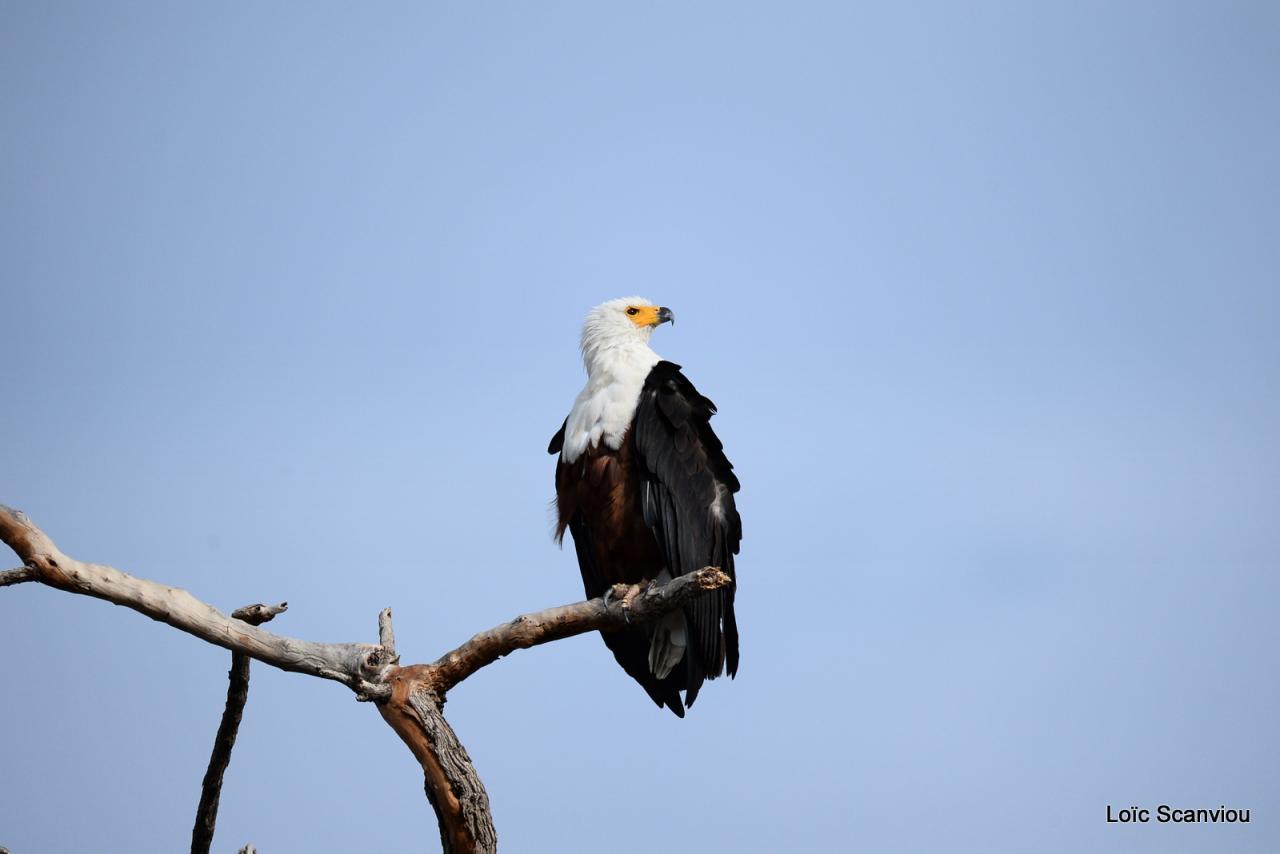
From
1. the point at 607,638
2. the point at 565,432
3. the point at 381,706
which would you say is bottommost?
the point at 381,706

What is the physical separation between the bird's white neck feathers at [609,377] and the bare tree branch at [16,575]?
101 inches

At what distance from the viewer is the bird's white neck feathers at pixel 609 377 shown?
6141mm

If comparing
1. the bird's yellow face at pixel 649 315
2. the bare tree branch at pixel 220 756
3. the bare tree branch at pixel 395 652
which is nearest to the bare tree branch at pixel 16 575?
the bare tree branch at pixel 395 652

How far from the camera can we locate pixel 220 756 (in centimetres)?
556

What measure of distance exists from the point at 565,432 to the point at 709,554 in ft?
3.45

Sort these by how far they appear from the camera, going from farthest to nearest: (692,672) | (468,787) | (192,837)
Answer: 1. (692,672)
2. (192,837)
3. (468,787)

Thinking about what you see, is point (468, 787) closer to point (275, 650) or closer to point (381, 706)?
point (381, 706)

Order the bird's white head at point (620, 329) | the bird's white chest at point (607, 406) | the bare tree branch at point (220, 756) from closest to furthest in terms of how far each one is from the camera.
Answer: the bare tree branch at point (220, 756) → the bird's white chest at point (607, 406) → the bird's white head at point (620, 329)

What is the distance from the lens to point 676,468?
6035mm

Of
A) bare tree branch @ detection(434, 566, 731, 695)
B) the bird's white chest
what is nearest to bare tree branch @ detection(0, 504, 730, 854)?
bare tree branch @ detection(434, 566, 731, 695)

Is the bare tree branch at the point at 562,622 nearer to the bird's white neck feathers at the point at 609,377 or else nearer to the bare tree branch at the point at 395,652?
the bare tree branch at the point at 395,652

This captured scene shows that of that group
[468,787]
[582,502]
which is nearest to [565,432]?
[582,502]

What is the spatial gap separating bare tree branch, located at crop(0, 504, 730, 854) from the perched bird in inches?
37.2

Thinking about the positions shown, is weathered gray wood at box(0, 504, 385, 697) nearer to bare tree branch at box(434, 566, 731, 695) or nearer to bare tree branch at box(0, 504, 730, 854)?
bare tree branch at box(0, 504, 730, 854)
